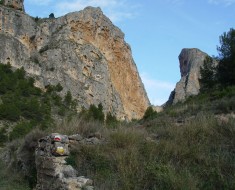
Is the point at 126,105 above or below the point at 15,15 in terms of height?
below

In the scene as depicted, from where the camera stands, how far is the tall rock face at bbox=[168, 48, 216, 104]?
285 ft

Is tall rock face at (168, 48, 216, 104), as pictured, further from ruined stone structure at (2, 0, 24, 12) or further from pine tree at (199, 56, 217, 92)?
pine tree at (199, 56, 217, 92)

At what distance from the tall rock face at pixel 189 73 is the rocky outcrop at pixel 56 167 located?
234 ft

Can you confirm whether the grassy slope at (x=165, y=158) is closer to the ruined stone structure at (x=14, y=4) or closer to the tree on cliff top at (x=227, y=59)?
the tree on cliff top at (x=227, y=59)

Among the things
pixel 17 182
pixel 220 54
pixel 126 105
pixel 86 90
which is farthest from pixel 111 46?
pixel 17 182

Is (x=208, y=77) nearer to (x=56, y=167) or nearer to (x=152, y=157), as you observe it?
(x=56, y=167)

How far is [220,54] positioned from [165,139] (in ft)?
78.9

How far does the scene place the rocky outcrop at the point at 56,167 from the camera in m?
7.20

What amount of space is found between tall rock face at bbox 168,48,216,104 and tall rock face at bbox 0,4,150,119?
27.9 feet

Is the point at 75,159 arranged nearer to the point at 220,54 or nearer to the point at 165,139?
the point at 165,139

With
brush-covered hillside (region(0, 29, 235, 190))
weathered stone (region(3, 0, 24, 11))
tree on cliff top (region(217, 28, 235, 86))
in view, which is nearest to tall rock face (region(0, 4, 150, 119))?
weathered stone (region(3, 0, 24, 11))

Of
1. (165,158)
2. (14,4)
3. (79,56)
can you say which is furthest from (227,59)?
(14,4)

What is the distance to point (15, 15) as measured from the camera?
67.1 meters

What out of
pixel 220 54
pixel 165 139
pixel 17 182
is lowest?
pixel 17 182
